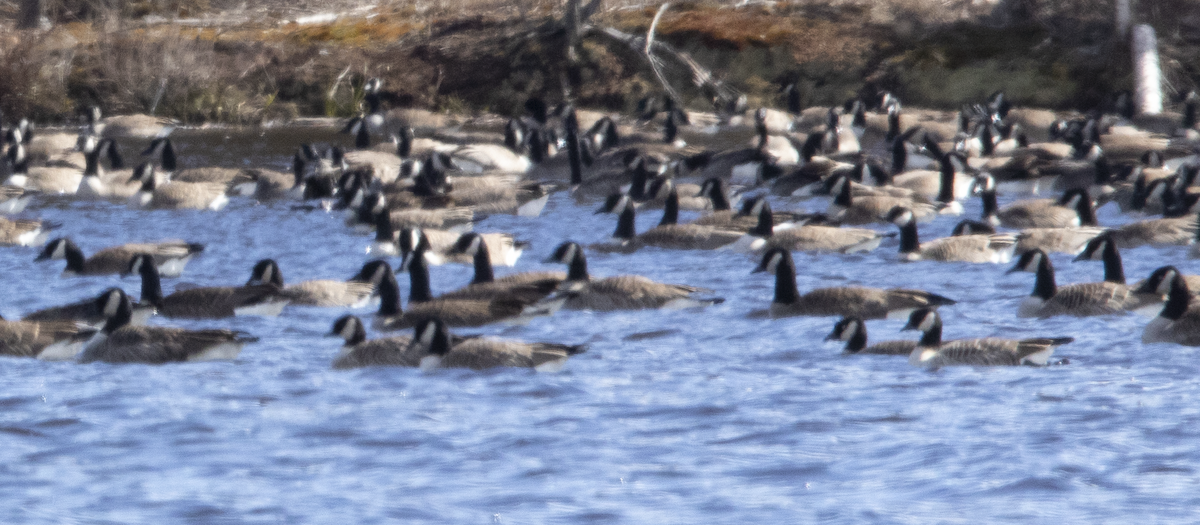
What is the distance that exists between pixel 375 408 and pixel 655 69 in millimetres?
25327

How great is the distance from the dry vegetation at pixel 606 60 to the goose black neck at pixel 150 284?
2117 cm

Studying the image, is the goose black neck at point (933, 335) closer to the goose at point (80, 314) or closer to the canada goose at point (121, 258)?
the goose at point (80, 314)

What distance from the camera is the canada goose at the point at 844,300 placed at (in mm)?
13547

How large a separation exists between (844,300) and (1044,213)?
668cm

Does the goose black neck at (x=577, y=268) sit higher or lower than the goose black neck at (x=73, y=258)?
higher

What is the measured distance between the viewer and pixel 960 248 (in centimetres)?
1666

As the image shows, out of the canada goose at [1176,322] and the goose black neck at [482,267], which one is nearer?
the canada goose at [1176,322]

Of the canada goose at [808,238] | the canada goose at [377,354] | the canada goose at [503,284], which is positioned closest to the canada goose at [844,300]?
the canada goose at [503,284]

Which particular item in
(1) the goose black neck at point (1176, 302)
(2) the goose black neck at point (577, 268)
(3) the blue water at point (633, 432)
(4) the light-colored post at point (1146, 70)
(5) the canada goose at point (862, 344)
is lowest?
(3) the blue water at point (633, 432)

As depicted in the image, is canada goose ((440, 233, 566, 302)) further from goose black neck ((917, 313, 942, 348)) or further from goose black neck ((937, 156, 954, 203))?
goose black neck ((937, 156, 954, 203))

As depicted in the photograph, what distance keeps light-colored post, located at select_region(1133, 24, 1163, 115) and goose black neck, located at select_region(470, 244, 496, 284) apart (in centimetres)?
2193

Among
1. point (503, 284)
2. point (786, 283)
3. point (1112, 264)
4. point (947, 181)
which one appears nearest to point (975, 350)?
point (786, 283)

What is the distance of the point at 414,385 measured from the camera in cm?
1135

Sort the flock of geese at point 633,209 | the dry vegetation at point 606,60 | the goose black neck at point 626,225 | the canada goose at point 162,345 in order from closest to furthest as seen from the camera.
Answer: the canada goose at point 162,345 < the flock of geese at point 633,209 < the goose black neck at point 626,225 < the dry vegetation at point 606,60
